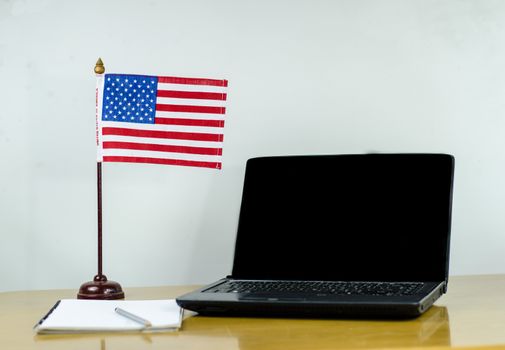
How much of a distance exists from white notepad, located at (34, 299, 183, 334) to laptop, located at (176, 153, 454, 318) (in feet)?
0.29

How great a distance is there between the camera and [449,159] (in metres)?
1.52

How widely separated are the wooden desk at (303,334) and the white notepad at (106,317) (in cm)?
2

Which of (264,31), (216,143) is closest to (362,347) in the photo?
(216,143)

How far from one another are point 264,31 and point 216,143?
1.10 ft

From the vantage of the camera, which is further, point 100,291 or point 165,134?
point 165,134

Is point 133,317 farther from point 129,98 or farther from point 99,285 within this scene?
point 129,98

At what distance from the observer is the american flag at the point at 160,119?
62.6 inches

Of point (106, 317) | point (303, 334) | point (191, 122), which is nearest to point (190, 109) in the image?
point (191, 122)

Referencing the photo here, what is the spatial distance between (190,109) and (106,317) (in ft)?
1.79

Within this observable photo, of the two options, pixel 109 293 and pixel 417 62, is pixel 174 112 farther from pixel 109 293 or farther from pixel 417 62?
pixel 417 62

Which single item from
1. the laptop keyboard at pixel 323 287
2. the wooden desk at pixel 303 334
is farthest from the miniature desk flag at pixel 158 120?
the wooden desk at pixel 303 334

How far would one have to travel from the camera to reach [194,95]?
164cm

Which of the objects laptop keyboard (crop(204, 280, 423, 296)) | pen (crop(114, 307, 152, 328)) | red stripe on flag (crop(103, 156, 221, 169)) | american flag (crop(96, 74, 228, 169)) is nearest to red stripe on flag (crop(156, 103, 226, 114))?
american flag (crop(96, 74, 228, 169))

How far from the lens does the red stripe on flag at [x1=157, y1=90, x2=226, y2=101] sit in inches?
64.0
